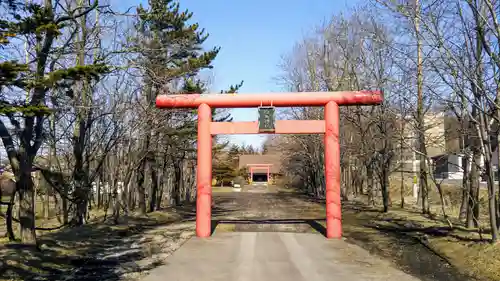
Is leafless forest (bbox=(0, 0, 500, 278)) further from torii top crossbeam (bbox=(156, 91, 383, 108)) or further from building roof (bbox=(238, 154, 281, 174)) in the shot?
building roof (bbox=(238, 154, 281, 174))

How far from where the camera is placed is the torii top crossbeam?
1400 centimetres

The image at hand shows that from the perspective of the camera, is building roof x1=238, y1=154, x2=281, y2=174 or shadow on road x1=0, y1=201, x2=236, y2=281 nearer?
shadow on road x1=0, y1=201, x2=236, y2=281

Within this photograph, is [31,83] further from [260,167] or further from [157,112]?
[260,167]

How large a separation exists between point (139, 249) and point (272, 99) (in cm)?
Result: 585

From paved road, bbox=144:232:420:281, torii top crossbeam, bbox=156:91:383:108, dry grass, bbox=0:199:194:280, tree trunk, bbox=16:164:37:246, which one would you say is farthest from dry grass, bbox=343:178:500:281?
tree trunk, bbox=16:164:37:246

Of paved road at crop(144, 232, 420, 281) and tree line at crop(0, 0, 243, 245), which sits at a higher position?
tree line at crop(0, 0, 243, 245)

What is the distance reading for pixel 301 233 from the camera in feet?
48.4

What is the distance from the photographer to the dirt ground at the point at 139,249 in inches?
339

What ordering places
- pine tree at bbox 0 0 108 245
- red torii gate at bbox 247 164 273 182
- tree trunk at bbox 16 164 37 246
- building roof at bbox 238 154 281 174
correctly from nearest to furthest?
pine tree at bbox 0 0 108 245 → tree trunk at bbox 16 164 37 246 → red torii gate at bbox 247 164 273 182 → building roof at bbox 238 154 281 174

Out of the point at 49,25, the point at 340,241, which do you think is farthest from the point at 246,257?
the point at 49,25

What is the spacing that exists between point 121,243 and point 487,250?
911 cm

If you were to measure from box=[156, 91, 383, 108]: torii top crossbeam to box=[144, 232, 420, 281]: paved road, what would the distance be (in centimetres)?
408

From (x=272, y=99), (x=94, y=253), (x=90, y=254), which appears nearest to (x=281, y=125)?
(x=272, y=99)

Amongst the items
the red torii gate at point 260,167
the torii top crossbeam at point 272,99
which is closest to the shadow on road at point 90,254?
the torii top crossbeam at point 272,99
